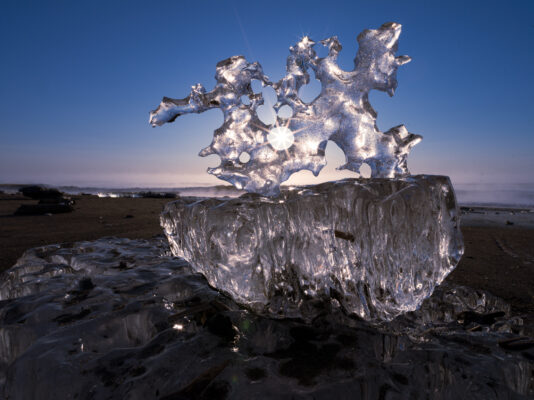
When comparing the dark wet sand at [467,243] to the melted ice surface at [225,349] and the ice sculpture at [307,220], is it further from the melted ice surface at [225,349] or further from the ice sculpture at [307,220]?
the ice sculpture at [307,220]

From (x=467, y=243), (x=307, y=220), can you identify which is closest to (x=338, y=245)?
(x=307, y=220)

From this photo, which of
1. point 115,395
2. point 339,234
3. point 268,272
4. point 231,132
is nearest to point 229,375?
point 115,395

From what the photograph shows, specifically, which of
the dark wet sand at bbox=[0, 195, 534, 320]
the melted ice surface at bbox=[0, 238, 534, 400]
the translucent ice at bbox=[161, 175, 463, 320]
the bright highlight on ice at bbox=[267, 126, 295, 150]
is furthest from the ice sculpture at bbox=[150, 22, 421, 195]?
the dark wet sand at bbox=[0, 195, 534, 320]

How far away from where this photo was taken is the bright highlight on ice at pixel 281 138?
239 cm

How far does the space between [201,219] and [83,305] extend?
832mm

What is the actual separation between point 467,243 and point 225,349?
15.5ft

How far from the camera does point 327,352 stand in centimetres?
130

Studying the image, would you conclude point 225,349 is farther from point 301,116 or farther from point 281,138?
point 301,116

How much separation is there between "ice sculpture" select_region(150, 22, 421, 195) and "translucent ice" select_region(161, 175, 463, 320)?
0.52 m

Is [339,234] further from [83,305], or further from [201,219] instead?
[83,305]

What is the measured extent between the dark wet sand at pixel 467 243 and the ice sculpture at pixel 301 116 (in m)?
1.48

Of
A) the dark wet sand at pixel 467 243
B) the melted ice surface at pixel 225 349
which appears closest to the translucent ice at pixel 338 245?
the melted ice surface at pixel 225 349

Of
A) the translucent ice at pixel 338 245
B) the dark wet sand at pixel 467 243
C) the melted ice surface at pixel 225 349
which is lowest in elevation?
the dark wet sand at pixel 467 243

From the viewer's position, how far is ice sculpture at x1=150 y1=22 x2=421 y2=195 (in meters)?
2.31
